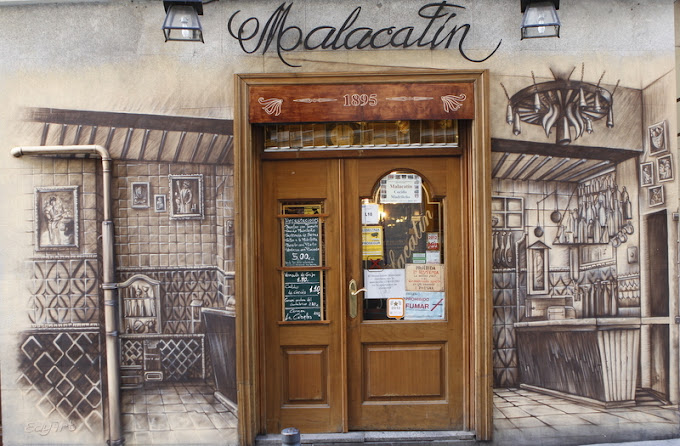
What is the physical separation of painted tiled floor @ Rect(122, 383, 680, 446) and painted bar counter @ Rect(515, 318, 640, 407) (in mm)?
131

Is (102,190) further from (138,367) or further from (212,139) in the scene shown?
(138,367)

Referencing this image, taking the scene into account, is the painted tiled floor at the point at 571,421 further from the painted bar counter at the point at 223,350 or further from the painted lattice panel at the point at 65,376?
the painted lattice panel at the point at 65,376

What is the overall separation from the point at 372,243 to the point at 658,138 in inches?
105

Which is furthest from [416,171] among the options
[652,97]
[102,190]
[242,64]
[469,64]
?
[102,190]

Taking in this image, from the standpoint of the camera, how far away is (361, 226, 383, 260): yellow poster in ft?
17.1

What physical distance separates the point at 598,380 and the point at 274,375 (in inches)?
113

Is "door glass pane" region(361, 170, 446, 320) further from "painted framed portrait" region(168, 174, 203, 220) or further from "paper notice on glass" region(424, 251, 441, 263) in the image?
"painted framed portrait" region(168, 174, 203, 220)

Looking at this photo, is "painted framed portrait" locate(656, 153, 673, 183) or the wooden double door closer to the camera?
"painted framed portrait" locate(656, 153, 673, 183)

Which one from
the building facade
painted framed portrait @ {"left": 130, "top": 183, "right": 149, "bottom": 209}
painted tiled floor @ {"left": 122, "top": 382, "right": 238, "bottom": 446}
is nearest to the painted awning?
the building facade

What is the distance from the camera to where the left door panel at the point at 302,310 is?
5.14 metres

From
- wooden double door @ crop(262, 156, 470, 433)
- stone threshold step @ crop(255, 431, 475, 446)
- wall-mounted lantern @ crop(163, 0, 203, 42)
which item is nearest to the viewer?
wall-mounted lantern @ crop(163, 0, 203, 42)

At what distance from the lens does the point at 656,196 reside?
5.02 meters

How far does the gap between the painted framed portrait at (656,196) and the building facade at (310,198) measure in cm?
2

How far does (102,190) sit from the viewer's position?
5.00 m
